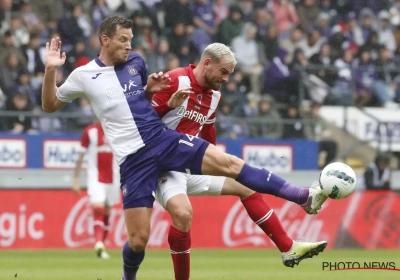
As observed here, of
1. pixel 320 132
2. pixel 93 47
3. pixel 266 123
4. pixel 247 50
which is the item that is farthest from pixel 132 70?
pixel 247 50

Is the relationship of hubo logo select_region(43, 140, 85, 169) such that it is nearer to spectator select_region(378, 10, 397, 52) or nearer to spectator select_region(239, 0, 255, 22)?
spectator select_region(239, 0, 255, 22)

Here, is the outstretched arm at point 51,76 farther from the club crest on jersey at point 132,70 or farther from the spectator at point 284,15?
the spectator at point 284,15

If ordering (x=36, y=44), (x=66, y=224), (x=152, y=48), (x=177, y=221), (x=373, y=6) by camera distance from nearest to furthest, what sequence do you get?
(x=177, y=221), (x=66, y=224), (x=36, y=44), (x=152, y=48), (x=373, y=6)

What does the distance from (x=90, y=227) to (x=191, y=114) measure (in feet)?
24.5

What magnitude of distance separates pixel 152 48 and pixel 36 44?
2611mm

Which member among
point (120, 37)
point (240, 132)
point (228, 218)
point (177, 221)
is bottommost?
point (228, 218)

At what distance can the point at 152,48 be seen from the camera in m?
19.0

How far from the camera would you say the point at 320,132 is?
731 inches

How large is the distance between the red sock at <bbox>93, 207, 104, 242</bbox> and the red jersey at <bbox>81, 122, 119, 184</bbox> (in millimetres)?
472

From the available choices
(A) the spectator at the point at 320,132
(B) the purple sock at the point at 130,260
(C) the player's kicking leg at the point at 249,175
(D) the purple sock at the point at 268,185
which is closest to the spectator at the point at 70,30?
(A) the spectator at the point at 320,132

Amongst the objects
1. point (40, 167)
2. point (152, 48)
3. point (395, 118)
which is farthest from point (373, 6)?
point (40, 167)

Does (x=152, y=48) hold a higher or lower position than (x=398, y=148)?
higher

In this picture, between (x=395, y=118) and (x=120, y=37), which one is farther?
(x=395, y=118)

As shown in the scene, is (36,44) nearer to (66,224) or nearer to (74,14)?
(74,14)
